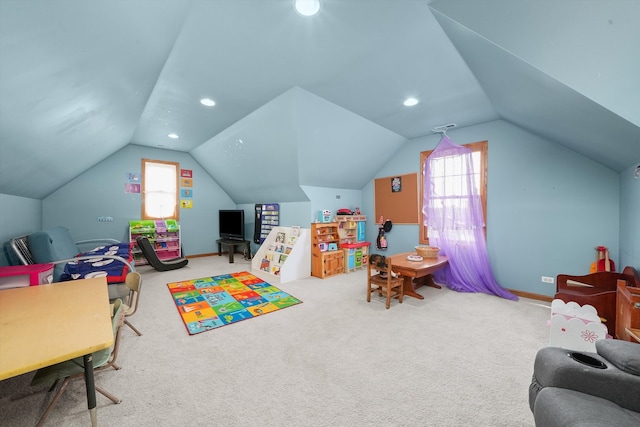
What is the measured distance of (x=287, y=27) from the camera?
196 centimetres

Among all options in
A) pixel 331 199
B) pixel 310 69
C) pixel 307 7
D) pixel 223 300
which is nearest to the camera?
pixel 307 7

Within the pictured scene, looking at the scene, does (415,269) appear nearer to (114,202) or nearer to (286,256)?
(286,256)

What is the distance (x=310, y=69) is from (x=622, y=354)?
3.17 meters

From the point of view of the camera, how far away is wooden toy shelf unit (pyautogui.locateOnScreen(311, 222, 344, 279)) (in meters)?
4.76

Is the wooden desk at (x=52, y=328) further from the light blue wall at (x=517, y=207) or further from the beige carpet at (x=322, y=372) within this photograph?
the light blue wall at (x=517, y=207)

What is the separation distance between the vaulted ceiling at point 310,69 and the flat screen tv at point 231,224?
282cm

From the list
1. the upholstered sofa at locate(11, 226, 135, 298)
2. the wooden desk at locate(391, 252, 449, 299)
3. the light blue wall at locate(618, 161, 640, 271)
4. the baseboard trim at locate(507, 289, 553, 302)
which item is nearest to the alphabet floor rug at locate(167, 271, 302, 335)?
the upholstered sofa at locate(11, 226, 135, 298)

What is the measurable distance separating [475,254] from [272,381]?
12.0 feet

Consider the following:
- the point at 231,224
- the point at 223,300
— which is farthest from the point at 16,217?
the point at 231,224

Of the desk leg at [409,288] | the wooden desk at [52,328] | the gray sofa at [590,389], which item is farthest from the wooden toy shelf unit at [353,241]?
the wooden desk at [52,328]

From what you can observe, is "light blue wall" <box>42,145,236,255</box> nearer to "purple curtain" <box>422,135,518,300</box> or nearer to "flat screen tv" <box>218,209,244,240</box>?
"flat screen tv" <box>218,209,244,240</box>

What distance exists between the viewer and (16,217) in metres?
3.57

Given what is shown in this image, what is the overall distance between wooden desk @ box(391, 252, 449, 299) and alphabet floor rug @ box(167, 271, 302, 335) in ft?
5.22

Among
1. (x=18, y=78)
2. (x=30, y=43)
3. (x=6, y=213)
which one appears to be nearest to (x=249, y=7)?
(x=30, y=43)
